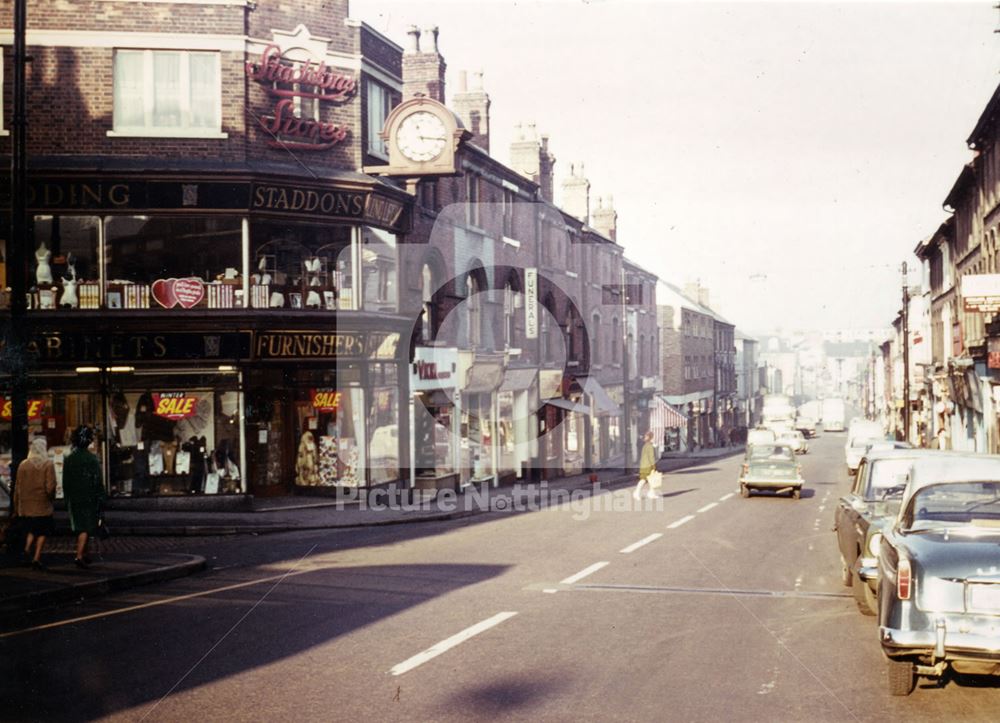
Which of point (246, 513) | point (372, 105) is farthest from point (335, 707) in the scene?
point (372, 105)

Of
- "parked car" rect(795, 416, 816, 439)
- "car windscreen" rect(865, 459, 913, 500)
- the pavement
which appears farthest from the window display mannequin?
"parked car" rect(795, 416, 816, 439)

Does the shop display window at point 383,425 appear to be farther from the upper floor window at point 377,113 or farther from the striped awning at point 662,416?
the striped awning at point 662,416

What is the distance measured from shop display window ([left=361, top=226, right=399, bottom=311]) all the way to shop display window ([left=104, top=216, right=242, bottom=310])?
3442mm

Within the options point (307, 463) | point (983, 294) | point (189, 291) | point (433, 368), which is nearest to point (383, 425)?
point (307, 463)

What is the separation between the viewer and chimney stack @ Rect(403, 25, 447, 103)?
3303 centimetres

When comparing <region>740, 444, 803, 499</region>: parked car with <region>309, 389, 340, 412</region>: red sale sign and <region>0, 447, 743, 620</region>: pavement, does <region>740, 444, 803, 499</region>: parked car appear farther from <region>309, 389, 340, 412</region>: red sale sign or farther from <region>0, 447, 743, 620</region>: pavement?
<region>309, 389, 340, 412</region>: red sale sign

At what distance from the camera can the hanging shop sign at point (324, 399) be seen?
2630cm

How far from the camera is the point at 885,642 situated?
7.37 m

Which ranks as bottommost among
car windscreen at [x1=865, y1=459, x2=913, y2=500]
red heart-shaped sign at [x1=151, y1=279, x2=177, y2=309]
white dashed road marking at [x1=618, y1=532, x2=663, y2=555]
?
white dashed road marking at [x1=618, y1=532, x2=663, y2=555]

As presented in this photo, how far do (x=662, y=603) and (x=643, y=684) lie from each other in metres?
3.75

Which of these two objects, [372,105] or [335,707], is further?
[372,105]

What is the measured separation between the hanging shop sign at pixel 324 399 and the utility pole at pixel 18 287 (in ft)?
37.9

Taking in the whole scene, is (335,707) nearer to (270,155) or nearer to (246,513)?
(246,513)

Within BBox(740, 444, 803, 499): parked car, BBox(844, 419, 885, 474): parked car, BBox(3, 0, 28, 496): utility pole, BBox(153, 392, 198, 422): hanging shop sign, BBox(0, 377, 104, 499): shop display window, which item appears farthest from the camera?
BBox(844, 419, 885, 474): parked car
